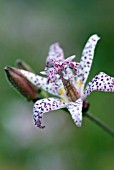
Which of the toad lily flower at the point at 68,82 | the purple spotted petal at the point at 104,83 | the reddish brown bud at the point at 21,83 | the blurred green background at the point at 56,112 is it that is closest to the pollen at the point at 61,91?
the toad lily flower at the point at 68,82

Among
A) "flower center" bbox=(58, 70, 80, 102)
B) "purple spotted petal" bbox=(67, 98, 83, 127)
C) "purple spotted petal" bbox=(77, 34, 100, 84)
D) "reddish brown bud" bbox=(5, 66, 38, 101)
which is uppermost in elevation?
"purple spotted petal" bbox=(77, 34, 100, 84)

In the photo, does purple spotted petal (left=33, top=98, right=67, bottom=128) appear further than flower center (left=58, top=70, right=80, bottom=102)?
No

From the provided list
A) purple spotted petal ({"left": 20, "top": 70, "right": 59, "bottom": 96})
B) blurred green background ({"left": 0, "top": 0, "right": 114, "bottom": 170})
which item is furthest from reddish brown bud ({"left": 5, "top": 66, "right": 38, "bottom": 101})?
blurred green background ({"left": 0, "top": 0, "right": 114, "bottom": 170})

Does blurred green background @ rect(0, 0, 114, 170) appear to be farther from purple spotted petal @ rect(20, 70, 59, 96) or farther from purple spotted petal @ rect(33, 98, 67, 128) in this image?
purple spotted petal @ rect(33, 98, 67, 128)

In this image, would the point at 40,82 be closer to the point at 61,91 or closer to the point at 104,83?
the point at 61,91

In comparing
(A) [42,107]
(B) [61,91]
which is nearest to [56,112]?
(B) [61,91]

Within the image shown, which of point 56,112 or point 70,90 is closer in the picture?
point 70,90
